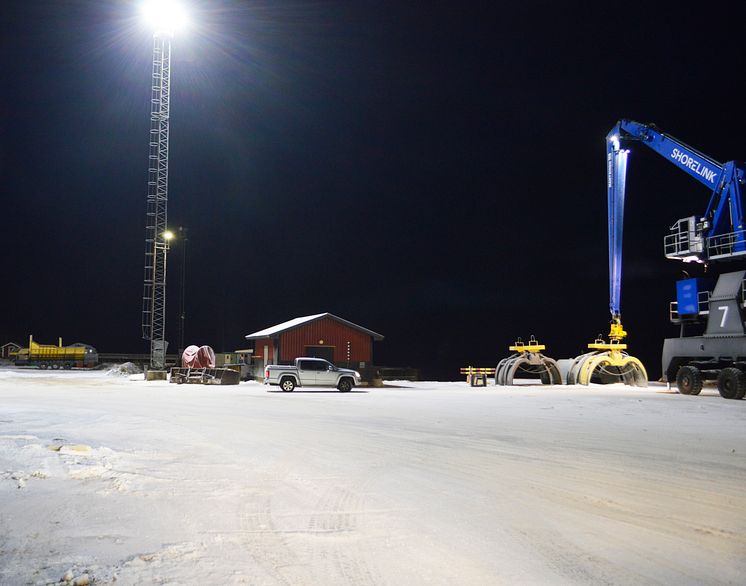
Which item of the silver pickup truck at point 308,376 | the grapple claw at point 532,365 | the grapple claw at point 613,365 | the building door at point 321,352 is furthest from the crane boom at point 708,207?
the building door at point 321,352

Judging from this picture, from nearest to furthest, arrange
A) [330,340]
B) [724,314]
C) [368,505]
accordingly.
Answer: [368,505]
[724,314]
[330,340]

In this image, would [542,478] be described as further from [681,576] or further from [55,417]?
[55,417]

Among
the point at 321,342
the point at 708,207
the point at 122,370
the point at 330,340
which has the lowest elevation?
the point at 122,370

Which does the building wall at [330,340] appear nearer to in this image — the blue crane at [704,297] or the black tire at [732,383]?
the blue crane at [704,297]

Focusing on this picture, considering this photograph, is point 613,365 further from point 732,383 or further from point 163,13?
point 163,13

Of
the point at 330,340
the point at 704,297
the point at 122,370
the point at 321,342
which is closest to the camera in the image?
the point at 704,297

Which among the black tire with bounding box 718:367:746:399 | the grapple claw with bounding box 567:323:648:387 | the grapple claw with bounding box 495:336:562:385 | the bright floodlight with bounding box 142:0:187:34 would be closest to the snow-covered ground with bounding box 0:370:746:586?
the black tire with bounding box 718:367:746:399

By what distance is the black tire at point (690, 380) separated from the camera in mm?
27984

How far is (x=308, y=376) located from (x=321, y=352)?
15.2 meters

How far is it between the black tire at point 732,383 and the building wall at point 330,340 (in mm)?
27771

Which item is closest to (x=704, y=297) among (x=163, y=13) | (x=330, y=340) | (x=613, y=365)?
(x=613, y=365)

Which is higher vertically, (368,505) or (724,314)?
(724,314)

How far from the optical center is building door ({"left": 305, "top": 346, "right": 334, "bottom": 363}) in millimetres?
47219

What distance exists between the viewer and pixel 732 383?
25.2 meters
